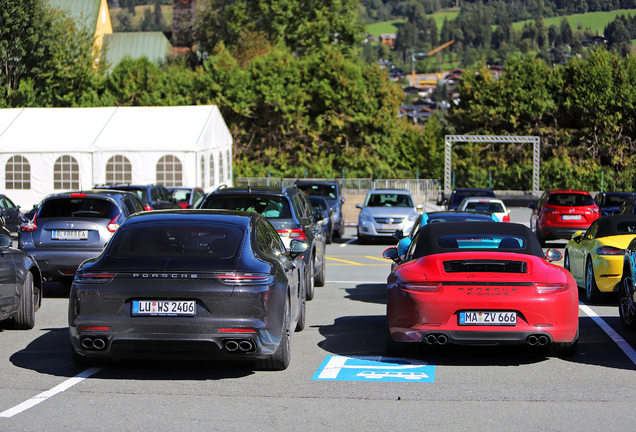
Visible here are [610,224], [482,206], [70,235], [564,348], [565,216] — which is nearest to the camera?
[564,348]

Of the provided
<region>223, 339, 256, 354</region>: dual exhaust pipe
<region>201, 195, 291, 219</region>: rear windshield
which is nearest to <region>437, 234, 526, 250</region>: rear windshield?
<region>223, 339, 256, 354</region>: dual exhaust pipe

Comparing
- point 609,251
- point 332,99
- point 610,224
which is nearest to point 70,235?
point 609,251

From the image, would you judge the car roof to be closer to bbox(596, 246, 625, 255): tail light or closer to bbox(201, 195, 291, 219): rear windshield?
bbox(596, 246, 625, 255): tail light

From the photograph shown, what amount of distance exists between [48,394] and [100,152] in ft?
99.7

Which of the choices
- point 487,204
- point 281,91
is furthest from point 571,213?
point 281,91

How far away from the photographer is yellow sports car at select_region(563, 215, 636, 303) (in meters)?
12.0

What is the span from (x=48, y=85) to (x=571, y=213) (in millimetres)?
44429

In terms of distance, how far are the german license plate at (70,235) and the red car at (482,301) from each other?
21.6 feet

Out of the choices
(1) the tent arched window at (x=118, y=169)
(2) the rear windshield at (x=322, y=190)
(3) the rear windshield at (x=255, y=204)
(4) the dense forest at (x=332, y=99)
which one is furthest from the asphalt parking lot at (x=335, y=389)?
(4) the dense forest at (x=332, y=99)

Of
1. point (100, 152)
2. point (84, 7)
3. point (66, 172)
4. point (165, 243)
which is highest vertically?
point (84, 7)

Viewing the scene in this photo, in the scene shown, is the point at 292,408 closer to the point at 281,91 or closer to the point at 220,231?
the point at 220,231

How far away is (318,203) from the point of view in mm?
26031

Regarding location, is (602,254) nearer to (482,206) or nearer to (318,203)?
(482,206)

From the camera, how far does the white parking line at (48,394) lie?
19.9 feet
